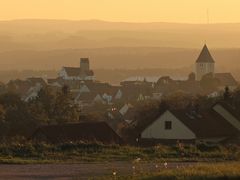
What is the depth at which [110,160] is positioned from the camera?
20.3 meters

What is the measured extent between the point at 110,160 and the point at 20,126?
36859 millimetres

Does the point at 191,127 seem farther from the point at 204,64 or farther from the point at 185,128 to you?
the point at 204,64

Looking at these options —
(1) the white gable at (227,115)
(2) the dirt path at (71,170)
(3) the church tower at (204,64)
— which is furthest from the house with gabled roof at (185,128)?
(3) the church tower at (204,64)

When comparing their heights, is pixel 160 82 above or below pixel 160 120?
above

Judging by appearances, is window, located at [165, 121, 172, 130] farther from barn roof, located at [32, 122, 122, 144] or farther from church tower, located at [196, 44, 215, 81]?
church tower, located at [196, 44, 215, 81]

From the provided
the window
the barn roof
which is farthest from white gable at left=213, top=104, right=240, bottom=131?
the barn roof

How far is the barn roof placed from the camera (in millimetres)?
32375

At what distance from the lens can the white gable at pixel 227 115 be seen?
47.9 metres

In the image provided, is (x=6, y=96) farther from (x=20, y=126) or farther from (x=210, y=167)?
(x=210, y=167)

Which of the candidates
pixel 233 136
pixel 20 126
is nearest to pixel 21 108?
pixel 20 126

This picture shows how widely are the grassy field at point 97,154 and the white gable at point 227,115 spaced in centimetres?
2526

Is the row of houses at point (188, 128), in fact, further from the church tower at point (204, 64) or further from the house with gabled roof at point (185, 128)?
the church tower at point (204, 64)

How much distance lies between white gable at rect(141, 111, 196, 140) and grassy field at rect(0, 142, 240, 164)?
864 inches

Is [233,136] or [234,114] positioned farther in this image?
[234,114]
